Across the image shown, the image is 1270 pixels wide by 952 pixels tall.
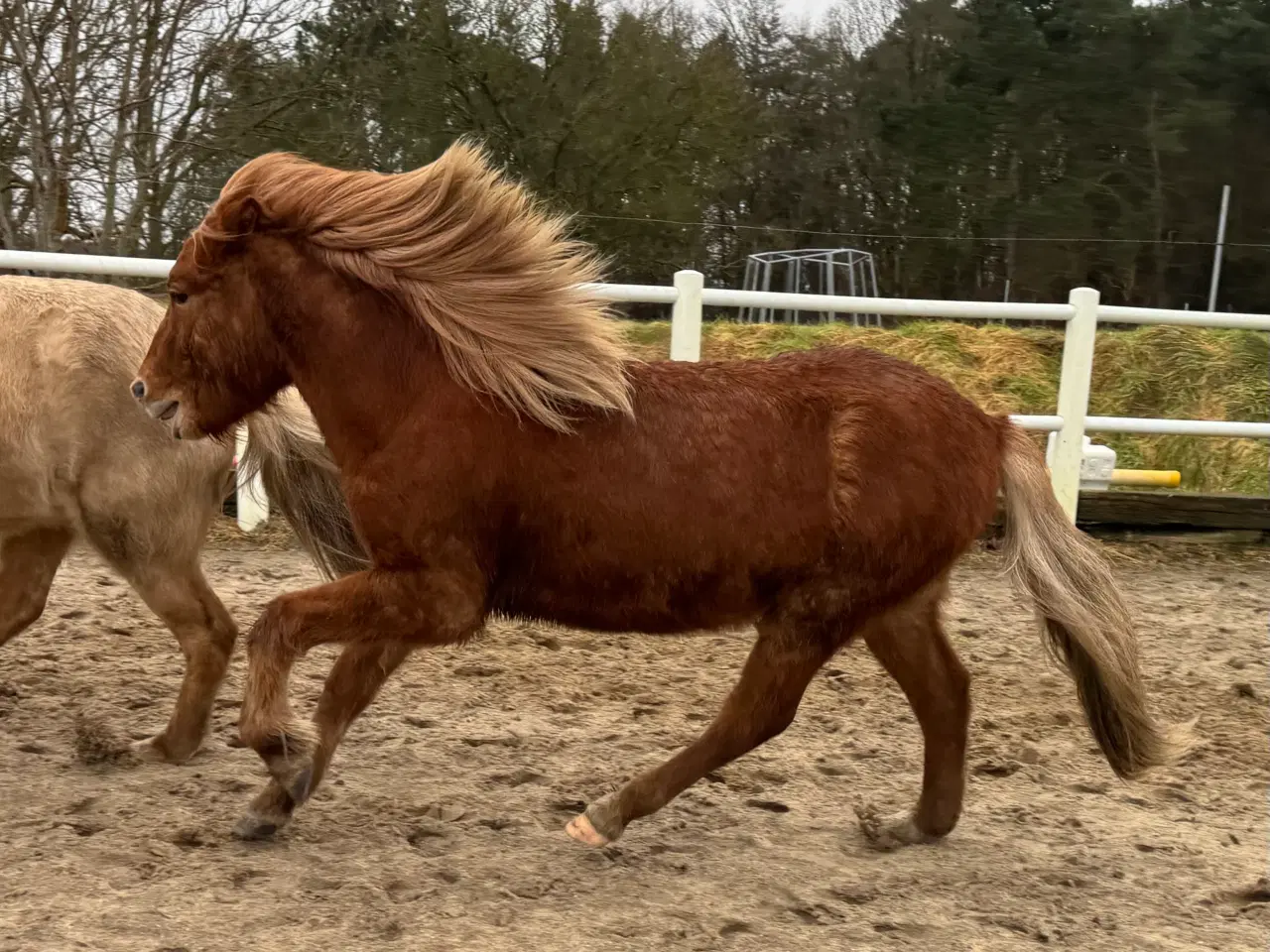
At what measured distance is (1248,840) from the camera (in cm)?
342

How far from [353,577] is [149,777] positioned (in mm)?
1147

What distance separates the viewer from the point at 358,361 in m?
2.93

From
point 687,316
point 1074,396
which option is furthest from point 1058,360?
point 687,316

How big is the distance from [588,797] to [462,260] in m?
1.56

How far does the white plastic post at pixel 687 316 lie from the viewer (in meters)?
6.75

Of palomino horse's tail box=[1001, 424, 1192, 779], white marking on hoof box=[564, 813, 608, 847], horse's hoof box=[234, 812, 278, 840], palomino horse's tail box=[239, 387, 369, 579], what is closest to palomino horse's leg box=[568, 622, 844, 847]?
white marking on hoof box=[564, 813, 608, 847]

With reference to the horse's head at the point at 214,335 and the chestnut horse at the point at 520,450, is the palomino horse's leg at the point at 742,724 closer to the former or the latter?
the chestnut horse at the point at 520,450

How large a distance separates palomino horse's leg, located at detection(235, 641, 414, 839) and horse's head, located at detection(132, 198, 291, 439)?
677 millimetres

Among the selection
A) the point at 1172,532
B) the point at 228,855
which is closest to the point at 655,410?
the point at 228,855

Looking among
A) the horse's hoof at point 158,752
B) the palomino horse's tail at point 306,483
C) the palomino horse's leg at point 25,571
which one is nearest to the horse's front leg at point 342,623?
the palomino horse's tail at point 306,483

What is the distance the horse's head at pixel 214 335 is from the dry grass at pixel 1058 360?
26.8 feet

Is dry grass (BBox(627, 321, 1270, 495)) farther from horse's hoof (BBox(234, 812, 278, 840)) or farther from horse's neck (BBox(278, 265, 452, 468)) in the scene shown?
horse's hoof (BBox(234, 812, 278, 840))

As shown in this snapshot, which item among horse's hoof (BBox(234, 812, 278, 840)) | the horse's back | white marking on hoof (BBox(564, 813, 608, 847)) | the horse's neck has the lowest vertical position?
horse's hoof (BBox(234, 812, 278, 840))

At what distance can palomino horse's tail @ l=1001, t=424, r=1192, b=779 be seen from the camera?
3188mm
